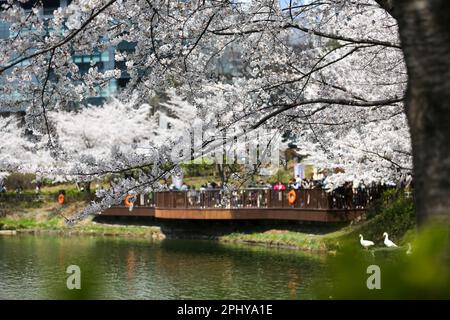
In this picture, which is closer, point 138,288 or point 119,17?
point 119,17

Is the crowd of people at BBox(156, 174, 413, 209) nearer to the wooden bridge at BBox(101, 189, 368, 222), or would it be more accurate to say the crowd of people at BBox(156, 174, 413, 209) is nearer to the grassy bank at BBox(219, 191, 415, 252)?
the wooden bridge at BBox(101, 189, 368, 222)

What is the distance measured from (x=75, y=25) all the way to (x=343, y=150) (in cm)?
1449

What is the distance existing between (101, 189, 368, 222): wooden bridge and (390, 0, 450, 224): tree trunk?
17131mm

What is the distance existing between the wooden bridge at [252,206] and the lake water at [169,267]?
3.97 ft

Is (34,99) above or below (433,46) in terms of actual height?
above

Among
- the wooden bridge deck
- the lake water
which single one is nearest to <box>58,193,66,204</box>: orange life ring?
the wooden bridge deck

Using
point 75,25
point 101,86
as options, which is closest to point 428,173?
point 75,25

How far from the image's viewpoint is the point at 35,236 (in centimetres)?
2581

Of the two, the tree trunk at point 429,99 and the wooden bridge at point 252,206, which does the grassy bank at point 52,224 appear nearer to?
the wooden bridge at point 252,206

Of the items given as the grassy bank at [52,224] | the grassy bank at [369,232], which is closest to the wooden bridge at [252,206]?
the grassy bank at [369,232]

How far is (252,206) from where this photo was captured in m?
22.4

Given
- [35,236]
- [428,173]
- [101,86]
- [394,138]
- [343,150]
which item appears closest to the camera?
[428,173]

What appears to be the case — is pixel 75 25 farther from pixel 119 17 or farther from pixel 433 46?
pixel 433 46
